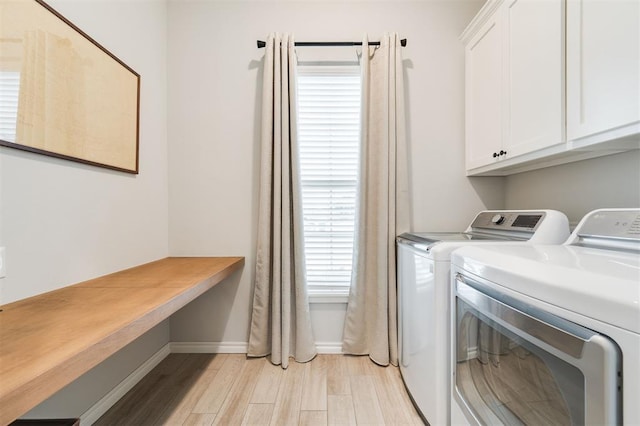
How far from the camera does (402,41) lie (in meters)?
1.97

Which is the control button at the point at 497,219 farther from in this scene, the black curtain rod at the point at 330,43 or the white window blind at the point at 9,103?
the white window blind at the point at 9,103

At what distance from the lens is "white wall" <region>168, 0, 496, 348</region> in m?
2.11

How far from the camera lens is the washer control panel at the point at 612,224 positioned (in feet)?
3.24

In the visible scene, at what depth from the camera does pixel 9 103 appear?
105 centimetres

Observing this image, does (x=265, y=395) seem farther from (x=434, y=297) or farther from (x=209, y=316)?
(x=434, y=297)

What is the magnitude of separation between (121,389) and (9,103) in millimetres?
1544

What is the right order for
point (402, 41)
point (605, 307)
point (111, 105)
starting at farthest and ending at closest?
point (402, 41), point (111, 105), point (605, 307)

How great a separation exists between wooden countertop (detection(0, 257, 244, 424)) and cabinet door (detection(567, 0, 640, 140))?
1.83 meters

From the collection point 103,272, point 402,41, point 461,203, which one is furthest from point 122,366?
point 402,41

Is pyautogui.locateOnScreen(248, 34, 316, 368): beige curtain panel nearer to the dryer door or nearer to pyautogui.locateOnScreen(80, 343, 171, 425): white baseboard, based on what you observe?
pyautogui.locateOnScreen(80, 343, 171, 425): white baseboard

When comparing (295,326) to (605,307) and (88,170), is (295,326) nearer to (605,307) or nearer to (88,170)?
(88,170)

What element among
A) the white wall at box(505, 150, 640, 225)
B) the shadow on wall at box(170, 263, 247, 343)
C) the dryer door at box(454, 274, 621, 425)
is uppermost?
the white wall at box(505, 150, 640, 225)

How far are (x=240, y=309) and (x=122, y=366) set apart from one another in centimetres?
76

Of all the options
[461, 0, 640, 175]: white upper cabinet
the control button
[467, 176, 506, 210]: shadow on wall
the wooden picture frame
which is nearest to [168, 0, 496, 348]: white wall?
[467, 176, 506, 210]: shadow on wall
